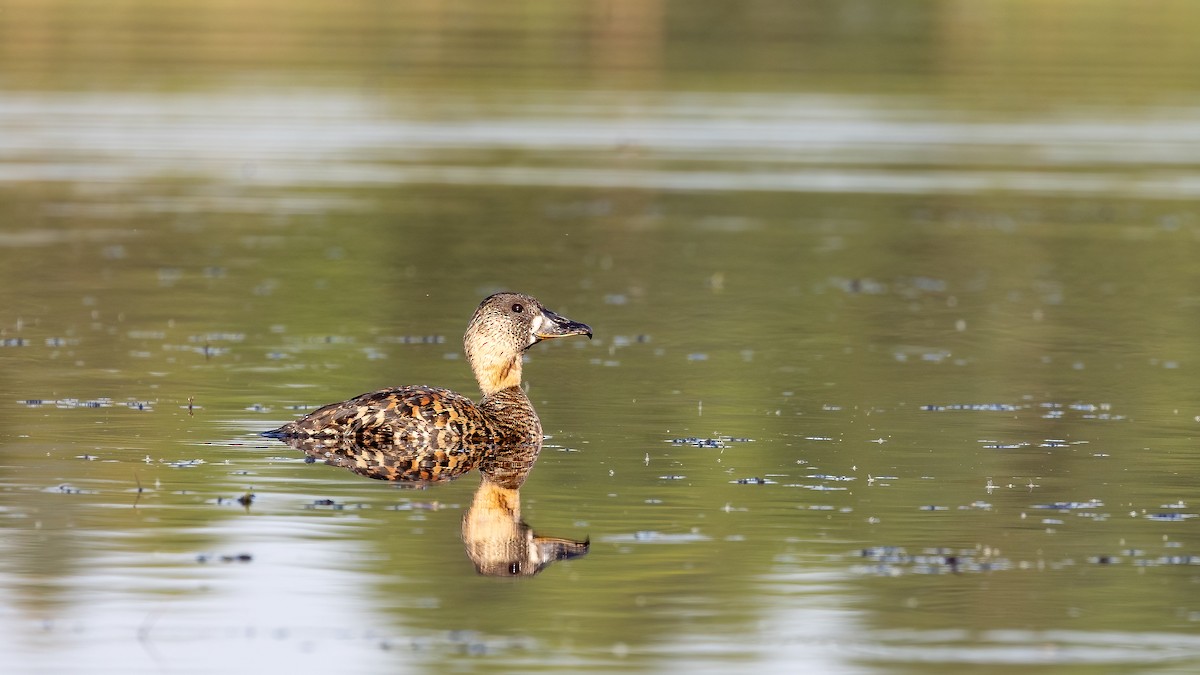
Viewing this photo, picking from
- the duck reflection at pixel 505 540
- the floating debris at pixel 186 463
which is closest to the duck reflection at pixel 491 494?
the duck reflection at pixel 505 540

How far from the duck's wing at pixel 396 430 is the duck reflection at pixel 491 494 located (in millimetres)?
11

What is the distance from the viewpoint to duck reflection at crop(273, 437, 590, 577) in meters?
10.6

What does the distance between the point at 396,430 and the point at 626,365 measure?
14.1 feet

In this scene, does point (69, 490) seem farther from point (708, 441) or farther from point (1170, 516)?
point (1170, 516)

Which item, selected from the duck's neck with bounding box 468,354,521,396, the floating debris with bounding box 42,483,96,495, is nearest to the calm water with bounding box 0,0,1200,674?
the floating debris with bounding box 42,483,96,495

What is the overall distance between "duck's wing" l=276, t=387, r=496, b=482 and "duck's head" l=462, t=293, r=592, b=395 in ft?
2.74

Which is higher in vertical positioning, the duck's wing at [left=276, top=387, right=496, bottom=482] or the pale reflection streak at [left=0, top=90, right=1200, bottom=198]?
the pale reflection streak at [left=0, top=90, right=1200, bottom=198]

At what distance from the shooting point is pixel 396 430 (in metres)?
13.5

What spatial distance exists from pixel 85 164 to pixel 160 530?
22672mm

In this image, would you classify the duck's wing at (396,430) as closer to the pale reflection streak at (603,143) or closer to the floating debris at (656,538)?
the floating debris at (656,538)

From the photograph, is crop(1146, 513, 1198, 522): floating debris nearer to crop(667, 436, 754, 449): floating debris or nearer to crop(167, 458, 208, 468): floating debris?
crop(667, 436, 754, 449): floating debris

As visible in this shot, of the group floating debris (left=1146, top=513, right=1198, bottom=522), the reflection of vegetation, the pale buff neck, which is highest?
the reflection of vegetation

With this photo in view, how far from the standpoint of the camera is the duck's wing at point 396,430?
44.1 feet

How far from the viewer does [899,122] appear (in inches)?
1614
